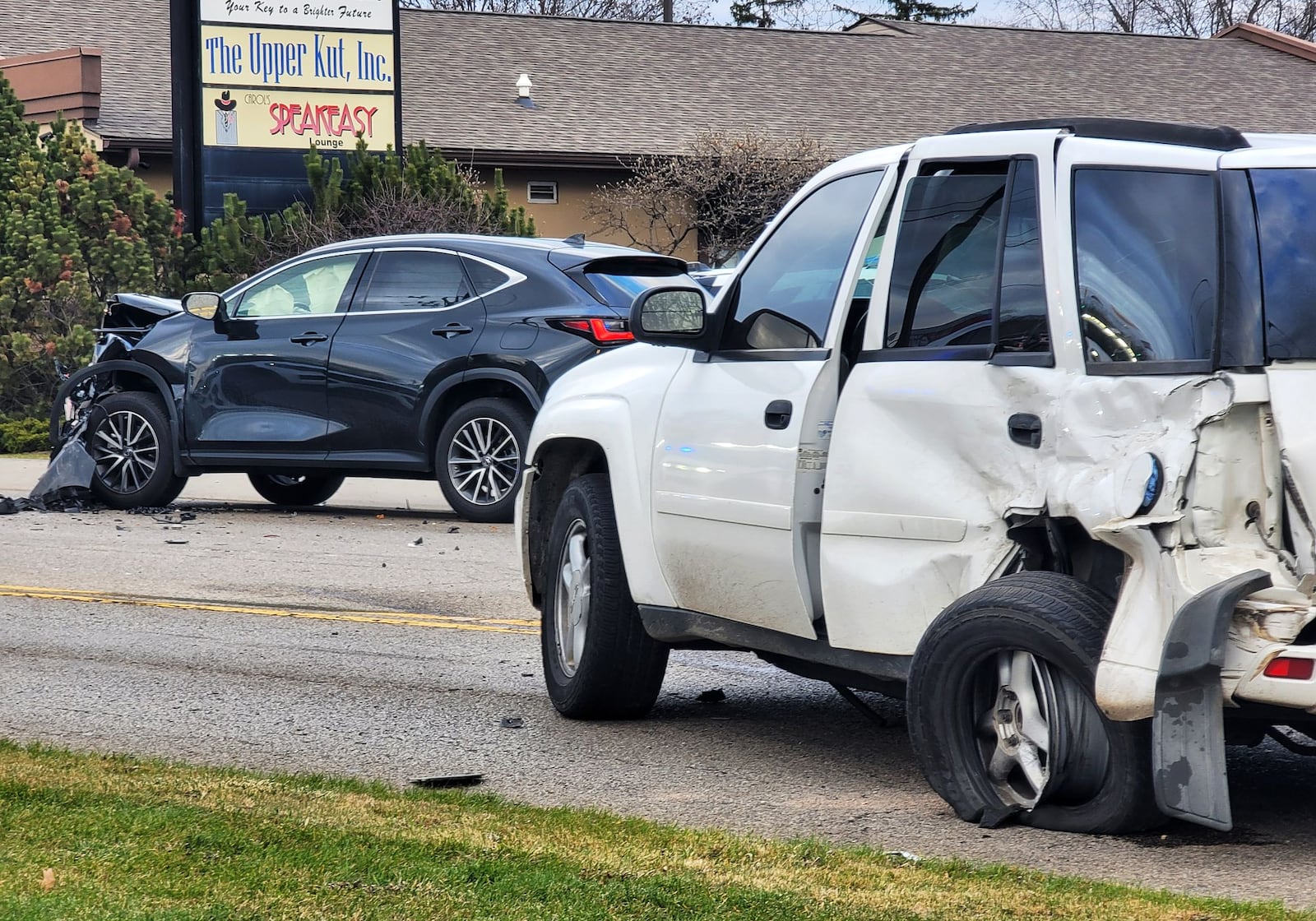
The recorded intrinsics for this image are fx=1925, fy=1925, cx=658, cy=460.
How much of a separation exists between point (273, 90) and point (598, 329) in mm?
15040

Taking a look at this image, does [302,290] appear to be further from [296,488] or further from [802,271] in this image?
[802,271]

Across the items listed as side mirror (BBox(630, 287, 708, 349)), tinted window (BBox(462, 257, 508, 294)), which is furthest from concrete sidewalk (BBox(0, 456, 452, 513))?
side mirror (BBox(630, 287, 708, 349))

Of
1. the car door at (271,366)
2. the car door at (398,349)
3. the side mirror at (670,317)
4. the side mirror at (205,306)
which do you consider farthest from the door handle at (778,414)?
the side mirror at (205,306)

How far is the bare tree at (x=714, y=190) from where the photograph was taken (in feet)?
98.8

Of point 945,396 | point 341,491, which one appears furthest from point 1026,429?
point 341,491

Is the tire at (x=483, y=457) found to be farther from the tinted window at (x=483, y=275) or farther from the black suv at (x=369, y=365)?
the tinted window at (x=483, y=275)

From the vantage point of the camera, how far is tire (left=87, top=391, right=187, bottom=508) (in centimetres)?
1446

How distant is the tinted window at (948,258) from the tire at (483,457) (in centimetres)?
756

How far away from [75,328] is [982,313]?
18.1 meters

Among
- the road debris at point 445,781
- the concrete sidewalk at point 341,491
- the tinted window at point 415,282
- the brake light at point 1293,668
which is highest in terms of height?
the tinted window at point 415,282

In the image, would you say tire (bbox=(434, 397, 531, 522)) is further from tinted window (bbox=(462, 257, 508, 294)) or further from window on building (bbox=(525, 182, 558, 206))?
window on building (bbox=(525, 182, 558, 206))

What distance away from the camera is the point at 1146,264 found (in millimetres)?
5148

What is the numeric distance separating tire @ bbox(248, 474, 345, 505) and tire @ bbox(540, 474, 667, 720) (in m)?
8.44

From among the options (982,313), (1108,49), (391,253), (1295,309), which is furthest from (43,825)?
(1108,49)
